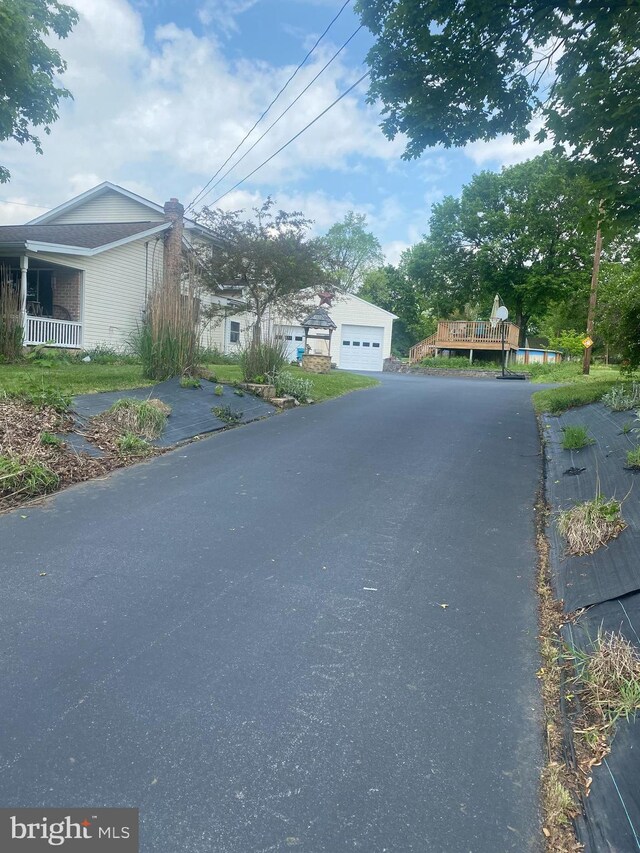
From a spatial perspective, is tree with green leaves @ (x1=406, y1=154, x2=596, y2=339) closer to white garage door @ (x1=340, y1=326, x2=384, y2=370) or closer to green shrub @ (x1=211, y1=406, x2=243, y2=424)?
white garage door @ (x1=340, y1=326, x2=384, y2=370)

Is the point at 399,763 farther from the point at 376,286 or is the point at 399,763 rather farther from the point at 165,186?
the point at 376,286

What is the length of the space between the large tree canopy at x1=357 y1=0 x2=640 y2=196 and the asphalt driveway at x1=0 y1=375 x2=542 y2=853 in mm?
5751

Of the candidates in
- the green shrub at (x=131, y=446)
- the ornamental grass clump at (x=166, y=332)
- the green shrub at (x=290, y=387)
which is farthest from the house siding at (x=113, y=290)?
the green shrub at (x=131, y=446)

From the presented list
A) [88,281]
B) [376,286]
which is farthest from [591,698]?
[376,286]

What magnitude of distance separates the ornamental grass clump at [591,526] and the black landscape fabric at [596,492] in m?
0.06

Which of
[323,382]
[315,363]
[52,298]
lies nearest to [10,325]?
[52,298]

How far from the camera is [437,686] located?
9.52 feet

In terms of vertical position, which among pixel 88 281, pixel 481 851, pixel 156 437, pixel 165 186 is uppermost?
pixel 165 186

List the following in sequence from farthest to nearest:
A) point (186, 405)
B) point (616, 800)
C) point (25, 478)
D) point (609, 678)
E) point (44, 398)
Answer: point (186, 405) → point (44, 398) → point (25, 478) → point (609, 678) → point (616, 800)

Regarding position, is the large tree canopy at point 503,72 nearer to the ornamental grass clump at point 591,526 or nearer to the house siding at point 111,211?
the ornamental grass clump at point 591,526

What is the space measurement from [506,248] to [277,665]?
121 ft

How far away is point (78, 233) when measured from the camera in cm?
1864

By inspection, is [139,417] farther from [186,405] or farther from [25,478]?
[25,478]

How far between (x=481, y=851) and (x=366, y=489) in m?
4.34
